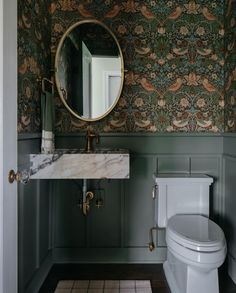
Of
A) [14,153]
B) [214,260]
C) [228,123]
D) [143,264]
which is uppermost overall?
[228,123]

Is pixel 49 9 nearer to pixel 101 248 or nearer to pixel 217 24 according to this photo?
pixel 217 24

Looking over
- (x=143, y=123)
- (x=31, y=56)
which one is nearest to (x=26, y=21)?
(x=31, y=56)

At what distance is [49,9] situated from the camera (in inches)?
94.7

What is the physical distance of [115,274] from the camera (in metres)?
2.29

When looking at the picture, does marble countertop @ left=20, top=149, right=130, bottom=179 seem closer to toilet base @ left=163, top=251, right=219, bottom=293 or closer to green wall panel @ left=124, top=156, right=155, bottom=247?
green wall panel @ left=124, top=156, right=155, bottom=247

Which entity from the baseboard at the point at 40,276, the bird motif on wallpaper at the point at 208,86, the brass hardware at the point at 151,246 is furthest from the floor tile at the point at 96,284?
the bird motif on wallpaper at the point at 208,86

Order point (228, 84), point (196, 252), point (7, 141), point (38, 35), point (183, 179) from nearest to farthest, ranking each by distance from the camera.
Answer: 1. point (7, 141)
2. point (196, 252)
3. point (38, 35)
4. point (183, 179)
5. point (228, 84)

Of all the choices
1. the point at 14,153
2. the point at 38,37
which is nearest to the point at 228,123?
the point at 38,37

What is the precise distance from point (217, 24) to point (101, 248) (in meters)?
2.06

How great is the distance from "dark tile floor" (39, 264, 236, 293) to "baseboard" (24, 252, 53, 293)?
0.03 m

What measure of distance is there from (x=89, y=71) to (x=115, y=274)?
1599mm

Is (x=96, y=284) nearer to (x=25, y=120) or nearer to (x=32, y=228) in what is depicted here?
(x=32, y=228)

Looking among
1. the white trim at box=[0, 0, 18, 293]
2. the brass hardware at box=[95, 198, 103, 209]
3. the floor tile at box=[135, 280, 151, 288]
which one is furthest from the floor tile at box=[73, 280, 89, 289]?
the white trim at box=[0, 0, 18, 293]

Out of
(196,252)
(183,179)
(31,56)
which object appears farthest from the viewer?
(183,179)
